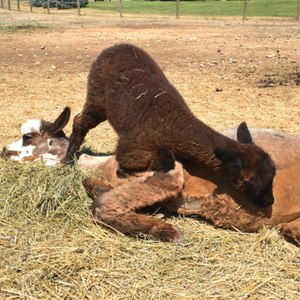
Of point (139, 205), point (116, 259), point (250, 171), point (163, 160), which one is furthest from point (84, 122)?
point (250, 171)

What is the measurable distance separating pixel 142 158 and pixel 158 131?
0.97 ft

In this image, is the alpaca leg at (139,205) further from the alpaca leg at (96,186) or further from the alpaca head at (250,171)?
the alpaca head at (250,171)

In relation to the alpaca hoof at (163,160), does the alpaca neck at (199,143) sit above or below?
above

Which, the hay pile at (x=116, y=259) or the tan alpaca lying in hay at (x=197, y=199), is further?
the tan alpaca lying in hay at (x=197, y=199)

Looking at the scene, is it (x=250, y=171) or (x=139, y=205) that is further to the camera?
(x=139, y=205)

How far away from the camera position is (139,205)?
313 cm

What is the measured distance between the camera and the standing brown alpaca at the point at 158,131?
2.99 meters

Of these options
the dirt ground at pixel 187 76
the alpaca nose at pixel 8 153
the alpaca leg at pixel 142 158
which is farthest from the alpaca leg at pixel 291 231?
the alpaca nose at pixel 8 153

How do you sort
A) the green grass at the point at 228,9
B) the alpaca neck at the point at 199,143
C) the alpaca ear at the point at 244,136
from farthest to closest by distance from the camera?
1. the green grass at the point at 228,9
2. the alpaca ear at the point at 244,136
3. the alpaca neck at the point at 199,143

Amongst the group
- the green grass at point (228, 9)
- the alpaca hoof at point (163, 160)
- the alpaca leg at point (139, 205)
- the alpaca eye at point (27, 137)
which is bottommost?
the alpaca leg at point (139, 205)

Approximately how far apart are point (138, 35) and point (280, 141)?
1358cm

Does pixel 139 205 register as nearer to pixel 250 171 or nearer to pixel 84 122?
pixel 250 171

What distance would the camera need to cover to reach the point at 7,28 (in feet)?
57.9

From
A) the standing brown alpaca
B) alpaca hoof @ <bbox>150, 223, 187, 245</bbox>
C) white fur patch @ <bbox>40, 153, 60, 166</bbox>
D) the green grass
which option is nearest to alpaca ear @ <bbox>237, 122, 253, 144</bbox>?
the standing brown alpaca
